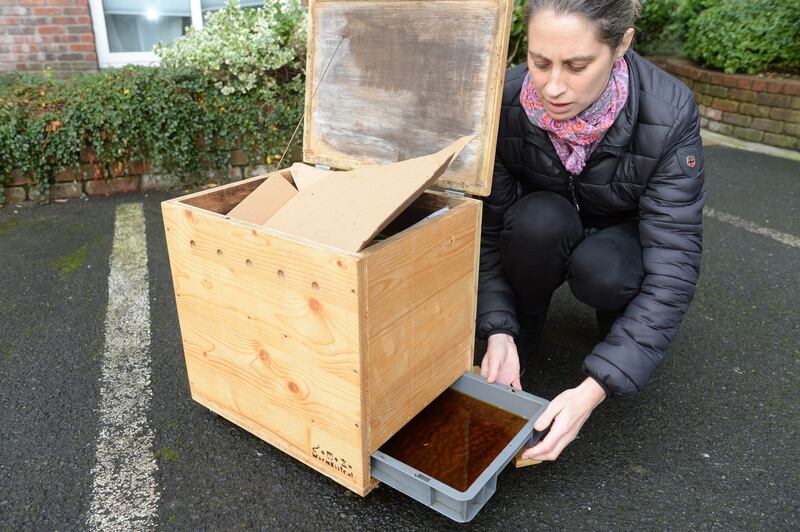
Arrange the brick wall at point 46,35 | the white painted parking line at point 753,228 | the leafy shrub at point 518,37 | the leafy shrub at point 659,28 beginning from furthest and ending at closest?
the leafy shrub at point 659,28
the brick wall at point 46,35
the leafy shrub at point 518,37
the white painted parking line at point 753,228

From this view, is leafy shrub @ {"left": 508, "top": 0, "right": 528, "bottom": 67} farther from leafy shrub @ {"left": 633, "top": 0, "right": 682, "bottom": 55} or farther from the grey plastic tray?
the grey plastic tray

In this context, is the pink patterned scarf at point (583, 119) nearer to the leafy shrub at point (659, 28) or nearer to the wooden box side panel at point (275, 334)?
the wooden box side panel at point (275, 334)

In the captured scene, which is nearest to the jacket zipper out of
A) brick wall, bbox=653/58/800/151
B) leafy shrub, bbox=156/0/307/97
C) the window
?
leafy shrub, bbox=156/0/307/97

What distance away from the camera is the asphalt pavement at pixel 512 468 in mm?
1591

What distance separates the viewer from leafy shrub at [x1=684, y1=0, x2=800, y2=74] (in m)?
5.41

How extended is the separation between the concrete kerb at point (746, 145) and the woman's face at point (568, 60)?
173 inches

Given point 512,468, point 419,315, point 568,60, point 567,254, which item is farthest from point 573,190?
point 512,468

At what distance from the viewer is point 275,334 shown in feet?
5.12

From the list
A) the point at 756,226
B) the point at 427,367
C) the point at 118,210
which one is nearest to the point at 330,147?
the point at 427,367

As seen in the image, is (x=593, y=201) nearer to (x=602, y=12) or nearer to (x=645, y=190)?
(x=645, y=190)

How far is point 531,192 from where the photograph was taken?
2023 millimetres

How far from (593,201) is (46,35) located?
206 inches

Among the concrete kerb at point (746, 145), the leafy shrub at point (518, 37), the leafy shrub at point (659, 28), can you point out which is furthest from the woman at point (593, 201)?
the leafy shrub at point (659, 28)

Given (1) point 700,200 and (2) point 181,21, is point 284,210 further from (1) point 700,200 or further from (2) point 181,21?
(2) point 181,21
